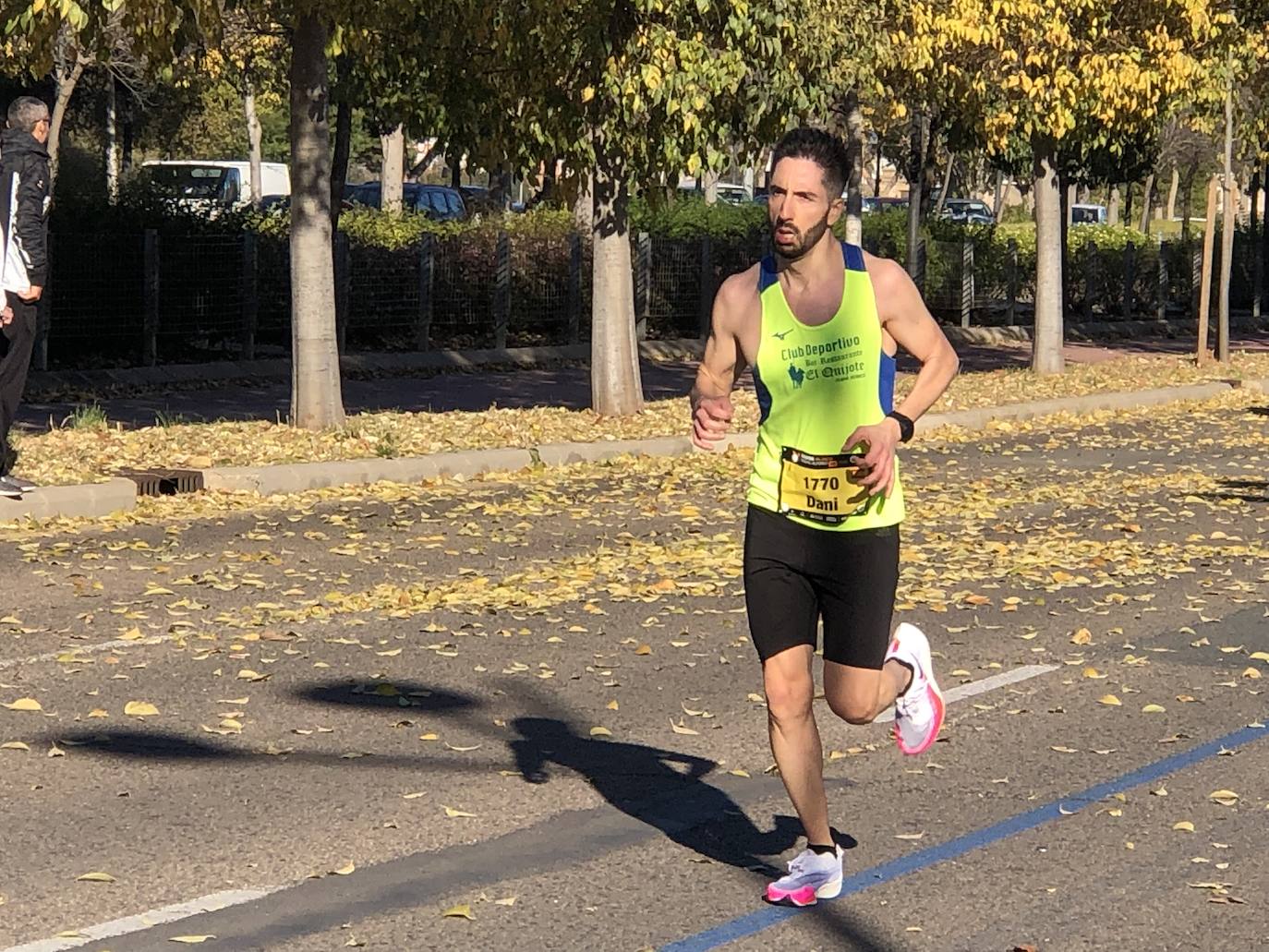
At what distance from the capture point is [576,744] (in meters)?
7.54

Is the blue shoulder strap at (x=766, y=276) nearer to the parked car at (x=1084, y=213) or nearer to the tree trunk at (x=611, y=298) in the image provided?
the tree trunk at (x=611, y=298)

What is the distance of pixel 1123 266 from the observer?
3797 centimetres

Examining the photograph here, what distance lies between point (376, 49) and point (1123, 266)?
21.9 meters

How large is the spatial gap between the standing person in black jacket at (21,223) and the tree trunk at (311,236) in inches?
141

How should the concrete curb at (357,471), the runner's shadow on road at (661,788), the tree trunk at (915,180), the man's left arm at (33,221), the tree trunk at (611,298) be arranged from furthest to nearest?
1. the tree trunk at (915,180)
2. the tree trunk at (611,298)
3. the concrete curb at (357,471)
4. the man's left arm at (33,221)
5. the runner's shadow on road at (661,788)

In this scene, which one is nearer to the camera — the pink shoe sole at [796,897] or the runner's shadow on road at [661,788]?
the pink shoe sole at [796,897]

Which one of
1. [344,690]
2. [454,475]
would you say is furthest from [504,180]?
[344,690]

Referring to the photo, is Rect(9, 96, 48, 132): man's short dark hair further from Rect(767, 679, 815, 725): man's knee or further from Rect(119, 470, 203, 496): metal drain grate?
Rect(767, 679, 815, 725): man's knee

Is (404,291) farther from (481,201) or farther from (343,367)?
(481,201)

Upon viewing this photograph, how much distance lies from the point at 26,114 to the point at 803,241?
811 centimetres

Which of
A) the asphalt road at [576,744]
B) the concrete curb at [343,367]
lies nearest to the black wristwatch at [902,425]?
the asphalt road at [576,744]

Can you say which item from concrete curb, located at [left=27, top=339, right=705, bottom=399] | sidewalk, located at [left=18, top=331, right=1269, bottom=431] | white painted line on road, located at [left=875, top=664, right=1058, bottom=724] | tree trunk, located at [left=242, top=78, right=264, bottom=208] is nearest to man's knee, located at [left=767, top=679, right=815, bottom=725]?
white painted line on road, located at [left=875, top=664, right=1058, bottom=724]

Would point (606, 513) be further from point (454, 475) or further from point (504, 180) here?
point (504, 180)

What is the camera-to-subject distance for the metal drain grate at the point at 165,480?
45.3ft
